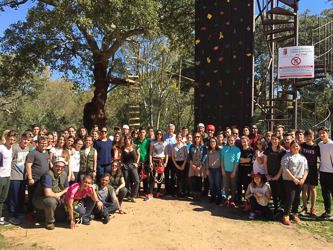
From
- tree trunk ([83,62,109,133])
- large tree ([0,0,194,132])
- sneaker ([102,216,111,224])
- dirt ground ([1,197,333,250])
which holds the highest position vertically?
large tree ([0,0,194,132])

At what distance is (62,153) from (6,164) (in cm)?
92

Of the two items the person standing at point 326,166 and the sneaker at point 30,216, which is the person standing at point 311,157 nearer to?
the person standing at point 326,166

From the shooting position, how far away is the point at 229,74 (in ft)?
28.9

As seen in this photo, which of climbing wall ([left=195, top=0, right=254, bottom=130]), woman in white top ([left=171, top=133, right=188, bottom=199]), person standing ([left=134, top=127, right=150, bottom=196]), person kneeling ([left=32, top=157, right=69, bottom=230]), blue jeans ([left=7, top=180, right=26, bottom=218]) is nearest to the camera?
person kneeling ([left=32, top=157, right=69, bottom=230])

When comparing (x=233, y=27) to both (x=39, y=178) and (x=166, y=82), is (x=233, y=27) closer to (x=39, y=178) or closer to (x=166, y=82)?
(x=39, y=178)

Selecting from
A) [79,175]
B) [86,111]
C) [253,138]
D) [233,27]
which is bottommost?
[79,175]

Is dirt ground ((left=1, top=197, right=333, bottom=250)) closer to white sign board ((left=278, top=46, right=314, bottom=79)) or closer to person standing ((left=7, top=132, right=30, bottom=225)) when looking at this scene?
person standing ((left=7, top=132, right=30, bottom=225))

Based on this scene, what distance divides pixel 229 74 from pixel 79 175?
17.5ft

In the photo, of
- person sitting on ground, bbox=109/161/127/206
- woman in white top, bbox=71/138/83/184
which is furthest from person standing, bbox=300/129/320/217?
woman in white top, bbox=71/138/83/184

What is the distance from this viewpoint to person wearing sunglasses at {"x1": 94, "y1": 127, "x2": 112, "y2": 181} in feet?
19.9

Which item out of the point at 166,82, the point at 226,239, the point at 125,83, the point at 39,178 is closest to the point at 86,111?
the point at 125,83

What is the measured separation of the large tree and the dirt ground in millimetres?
6097

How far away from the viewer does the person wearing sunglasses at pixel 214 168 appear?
6293 mm

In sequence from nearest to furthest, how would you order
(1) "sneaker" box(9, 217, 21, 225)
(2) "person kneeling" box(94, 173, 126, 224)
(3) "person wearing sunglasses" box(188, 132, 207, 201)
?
(1) "sneaker" box(9, 217, 21, 225), (2) "person kneeling" box(94, 173, 126, 224), (3) "person wearing sunglasses" box(188, 132, 207, 201)
